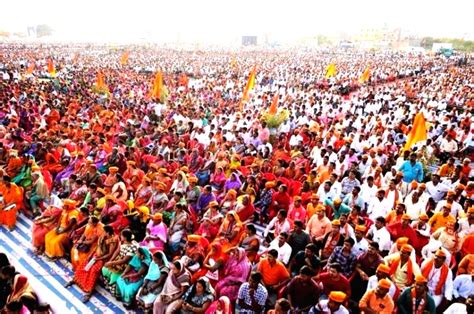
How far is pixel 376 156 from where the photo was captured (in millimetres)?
8125

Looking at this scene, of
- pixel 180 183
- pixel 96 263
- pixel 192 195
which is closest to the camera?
pixel 96 263

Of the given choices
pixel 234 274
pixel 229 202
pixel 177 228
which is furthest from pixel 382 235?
pixel 177 228

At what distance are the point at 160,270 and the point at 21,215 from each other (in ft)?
11.1

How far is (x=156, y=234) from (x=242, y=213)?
1.30 meters

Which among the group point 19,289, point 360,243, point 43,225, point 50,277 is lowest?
point 50,277

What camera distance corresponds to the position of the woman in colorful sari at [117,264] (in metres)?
4.52

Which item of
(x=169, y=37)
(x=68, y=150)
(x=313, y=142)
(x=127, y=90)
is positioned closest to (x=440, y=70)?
(x=127, y=90)

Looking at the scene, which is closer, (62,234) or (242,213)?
(62,234)

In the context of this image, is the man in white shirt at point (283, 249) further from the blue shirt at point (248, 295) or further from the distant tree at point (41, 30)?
the distant tree at point (41, 30)

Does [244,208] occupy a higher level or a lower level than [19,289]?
lower

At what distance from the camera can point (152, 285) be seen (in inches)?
167

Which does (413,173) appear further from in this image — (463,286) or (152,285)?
(152,285)

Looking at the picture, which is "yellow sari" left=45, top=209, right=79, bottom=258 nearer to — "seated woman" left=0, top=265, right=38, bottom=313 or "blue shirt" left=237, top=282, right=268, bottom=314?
"seated woman" left=0, top=265, right=38, bottom=313

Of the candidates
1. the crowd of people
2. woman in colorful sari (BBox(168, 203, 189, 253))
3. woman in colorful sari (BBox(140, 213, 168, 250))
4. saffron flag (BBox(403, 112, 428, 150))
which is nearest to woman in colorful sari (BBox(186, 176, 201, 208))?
the crowd of people
